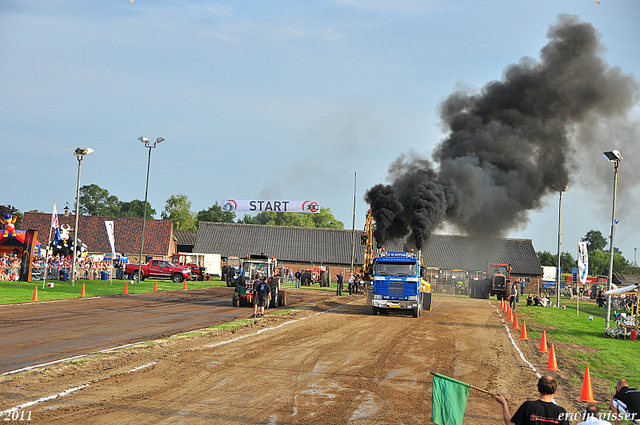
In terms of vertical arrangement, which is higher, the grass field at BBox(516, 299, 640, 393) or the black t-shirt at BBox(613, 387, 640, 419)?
the black t-shirt at BBox(613, 387, 640, 419)

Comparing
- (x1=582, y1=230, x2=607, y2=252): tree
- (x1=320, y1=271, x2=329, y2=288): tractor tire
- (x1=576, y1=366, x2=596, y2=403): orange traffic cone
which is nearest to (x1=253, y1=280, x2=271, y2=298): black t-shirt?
(x1=576, y1=366, x2=596, y2=403): orange traffic cone

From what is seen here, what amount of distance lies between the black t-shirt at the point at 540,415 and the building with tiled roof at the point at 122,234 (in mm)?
70931

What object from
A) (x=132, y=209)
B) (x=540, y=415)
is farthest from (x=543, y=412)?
(x=132, y=209)

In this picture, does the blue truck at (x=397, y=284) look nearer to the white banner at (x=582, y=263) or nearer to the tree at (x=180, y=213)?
the white banner at (x=582, y=263)

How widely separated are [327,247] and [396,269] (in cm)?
5181

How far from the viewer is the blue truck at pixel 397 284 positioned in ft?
85.7

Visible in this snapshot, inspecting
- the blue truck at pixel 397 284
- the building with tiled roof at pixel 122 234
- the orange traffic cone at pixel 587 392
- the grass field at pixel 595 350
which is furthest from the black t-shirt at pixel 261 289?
the building with tiled roof at pixel 122 234

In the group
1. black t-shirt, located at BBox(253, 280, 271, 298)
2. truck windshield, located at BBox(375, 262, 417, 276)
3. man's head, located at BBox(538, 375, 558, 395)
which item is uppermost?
truck windshield, located at BBox(375, 262, 417, 276)

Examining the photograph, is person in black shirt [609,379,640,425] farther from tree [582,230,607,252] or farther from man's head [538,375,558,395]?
tree [582,230,607,252]

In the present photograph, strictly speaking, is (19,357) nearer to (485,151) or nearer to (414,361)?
(414,361)

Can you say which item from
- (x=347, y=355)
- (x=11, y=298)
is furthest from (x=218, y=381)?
(x=11, y=298)

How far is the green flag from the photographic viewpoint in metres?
6.10

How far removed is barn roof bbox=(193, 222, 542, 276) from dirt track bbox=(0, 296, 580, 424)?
190 feet

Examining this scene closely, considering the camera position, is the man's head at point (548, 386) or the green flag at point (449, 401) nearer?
the man's head at point (548, 386)
